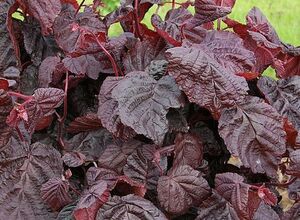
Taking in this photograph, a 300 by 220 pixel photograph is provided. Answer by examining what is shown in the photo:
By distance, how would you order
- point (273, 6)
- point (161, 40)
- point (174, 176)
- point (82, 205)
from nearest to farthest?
point (82, 205)
point (174, 176)
point (161, 40)
point (273, 6)

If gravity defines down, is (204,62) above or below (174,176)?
above

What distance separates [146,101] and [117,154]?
14 cm

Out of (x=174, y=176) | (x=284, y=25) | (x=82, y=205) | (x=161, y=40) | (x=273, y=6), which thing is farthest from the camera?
(x=273, y=6)

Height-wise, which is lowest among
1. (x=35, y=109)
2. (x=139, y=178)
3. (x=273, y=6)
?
(x=273, y=6)

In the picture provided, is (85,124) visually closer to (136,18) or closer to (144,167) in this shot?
(144,167)

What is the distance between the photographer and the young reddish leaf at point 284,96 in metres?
1.45

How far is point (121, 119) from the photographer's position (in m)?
1.25

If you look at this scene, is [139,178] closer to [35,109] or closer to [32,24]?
[35,109]

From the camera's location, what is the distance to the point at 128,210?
1231mm

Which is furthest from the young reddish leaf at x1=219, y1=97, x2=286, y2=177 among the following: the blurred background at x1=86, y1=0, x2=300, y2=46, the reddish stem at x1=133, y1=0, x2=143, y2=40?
the blurred background at x1=86, y1=0, x2=300, y2=46

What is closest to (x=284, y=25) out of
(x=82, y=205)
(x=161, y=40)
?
(x=161, y=40)

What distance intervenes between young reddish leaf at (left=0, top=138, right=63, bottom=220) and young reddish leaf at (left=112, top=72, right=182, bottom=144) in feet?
0.67

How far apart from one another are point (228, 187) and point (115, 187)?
8.8 inches

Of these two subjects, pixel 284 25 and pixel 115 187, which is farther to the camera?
pixel 284 25
